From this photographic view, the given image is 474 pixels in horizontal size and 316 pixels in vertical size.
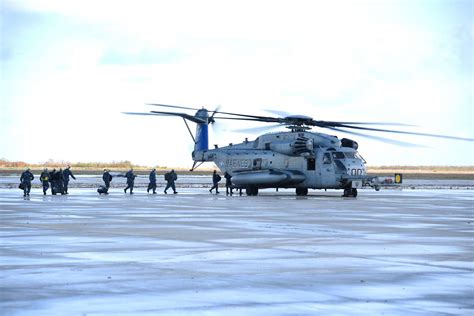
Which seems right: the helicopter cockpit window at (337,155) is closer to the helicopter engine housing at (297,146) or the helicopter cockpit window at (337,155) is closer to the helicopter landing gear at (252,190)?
the helicopter engine housing at (297,146)

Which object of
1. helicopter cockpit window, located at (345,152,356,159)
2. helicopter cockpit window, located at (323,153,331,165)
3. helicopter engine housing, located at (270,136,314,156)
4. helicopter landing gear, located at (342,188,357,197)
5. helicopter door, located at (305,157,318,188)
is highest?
helicopter engine housing, located at (270,136,314,156)

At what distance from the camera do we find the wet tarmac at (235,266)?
10148 mm

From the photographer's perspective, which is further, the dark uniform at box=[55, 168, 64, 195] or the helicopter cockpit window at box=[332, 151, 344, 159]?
the dark uniform at box=[55, 168, 64, 195]

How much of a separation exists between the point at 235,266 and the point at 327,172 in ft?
104

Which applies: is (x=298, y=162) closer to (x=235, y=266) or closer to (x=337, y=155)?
(x=337, y=155)

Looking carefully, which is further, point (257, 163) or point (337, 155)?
point (257, 163)

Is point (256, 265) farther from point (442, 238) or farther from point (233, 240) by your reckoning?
point (442, 238)

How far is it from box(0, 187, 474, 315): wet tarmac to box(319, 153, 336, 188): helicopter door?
62.8 feet

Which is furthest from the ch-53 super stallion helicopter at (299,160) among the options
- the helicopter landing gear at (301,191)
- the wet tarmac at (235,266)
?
the wet tarmac at (235,266)

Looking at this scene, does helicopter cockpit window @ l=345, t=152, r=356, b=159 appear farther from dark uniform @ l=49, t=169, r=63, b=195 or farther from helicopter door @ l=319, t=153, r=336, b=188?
dark uniform @ l=49, t=169, r=63, b=195

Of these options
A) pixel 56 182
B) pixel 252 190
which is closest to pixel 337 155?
pixel 252 190

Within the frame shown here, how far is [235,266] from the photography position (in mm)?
13867

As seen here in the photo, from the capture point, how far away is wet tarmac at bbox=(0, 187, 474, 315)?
1015 centimetres

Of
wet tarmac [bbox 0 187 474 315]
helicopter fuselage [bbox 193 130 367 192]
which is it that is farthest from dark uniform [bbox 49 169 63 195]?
wet tarmac [bbox 0 187 474 315]
